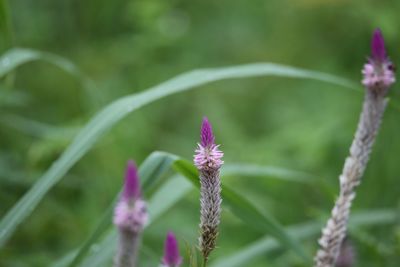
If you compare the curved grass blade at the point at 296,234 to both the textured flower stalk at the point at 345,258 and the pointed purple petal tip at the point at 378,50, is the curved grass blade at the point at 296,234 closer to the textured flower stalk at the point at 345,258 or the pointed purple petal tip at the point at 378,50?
the textured flower stalk at the point at 345,258

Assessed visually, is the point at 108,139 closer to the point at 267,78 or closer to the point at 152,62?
the point at 152,62

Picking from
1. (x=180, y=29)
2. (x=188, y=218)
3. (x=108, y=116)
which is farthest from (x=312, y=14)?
(x=108, y=116)

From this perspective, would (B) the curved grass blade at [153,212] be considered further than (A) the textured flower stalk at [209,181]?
Yes

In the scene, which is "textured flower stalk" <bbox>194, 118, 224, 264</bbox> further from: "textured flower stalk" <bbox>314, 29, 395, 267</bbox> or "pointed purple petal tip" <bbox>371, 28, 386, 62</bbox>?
"pointed purple petal tip" <bbox>371, 28, 386, 62</bbox>

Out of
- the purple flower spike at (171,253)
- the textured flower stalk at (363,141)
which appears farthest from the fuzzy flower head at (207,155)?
the textured flower stalk at (363,141)

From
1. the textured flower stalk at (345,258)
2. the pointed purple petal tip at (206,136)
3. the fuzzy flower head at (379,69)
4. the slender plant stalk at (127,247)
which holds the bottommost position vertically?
the slender plant stalk at (127,247)

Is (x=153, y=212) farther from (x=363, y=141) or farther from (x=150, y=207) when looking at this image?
(x=363, y=141)

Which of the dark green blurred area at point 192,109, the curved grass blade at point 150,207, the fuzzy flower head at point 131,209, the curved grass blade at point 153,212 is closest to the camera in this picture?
the fuzzy flower head at point 131,209

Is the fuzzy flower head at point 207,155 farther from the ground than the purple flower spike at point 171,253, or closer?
farther from the ground
